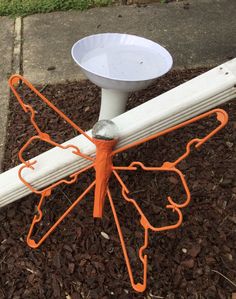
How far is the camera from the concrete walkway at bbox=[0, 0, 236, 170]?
2.59 m

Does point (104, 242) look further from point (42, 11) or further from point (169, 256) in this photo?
point (42, 11)

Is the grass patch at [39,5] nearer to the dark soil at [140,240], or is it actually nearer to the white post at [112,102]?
the dark soil at [140,240]

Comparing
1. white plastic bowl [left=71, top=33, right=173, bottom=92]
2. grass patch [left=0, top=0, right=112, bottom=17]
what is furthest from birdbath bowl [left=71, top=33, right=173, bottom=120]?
grass patch [left=0, top=0, right=112, bottom=17]

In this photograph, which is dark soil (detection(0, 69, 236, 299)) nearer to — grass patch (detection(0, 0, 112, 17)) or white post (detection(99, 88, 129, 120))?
white post (detection(99, 88, 129, 120))

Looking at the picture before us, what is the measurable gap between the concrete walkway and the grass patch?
0.22 feet

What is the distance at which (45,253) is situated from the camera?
1585mm

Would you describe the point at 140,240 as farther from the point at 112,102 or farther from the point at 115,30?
the point at 115,30

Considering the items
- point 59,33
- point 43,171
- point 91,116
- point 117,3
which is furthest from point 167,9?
point 43,171

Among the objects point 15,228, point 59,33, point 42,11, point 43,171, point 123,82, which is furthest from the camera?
point 42,11

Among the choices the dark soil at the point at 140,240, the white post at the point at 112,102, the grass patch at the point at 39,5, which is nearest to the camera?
the dark soil at the point at 140,240

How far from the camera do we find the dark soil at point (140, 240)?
1.50 meters

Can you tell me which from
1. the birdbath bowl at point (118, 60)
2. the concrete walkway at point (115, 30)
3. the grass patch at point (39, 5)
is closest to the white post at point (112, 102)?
the birdbath bowl at point (118, 60)

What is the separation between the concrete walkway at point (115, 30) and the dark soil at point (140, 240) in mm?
834

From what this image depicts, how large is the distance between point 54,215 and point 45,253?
18 cm
